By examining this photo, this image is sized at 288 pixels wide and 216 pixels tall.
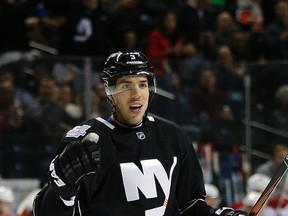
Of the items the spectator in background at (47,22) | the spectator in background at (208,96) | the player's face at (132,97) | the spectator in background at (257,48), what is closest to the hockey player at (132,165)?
the player's face at (132,97)

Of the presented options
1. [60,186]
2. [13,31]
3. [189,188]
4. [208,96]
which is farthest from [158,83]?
[60,186]

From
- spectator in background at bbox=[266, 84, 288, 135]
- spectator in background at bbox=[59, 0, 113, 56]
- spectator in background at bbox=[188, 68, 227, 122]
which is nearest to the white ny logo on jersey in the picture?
spectator in background at bbox=[188, 68, 227, 122]

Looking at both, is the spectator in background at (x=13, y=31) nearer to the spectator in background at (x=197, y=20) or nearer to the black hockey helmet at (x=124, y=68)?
the spectator in background at (x=197, y=20)

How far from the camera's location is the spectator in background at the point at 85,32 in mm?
9828

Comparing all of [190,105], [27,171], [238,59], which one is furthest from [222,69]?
[27,171]

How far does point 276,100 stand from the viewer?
9102mm

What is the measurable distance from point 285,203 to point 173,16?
281 cm

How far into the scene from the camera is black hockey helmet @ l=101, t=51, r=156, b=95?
4.40 metres

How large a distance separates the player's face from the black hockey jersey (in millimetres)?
82

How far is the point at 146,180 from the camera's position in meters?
4.37

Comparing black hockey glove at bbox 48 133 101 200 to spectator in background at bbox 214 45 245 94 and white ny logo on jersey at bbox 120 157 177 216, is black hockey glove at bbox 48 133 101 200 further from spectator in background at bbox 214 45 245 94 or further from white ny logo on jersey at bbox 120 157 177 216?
spectator in background at bbox 214 45 245 94

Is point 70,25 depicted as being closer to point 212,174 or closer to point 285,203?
point 212,174

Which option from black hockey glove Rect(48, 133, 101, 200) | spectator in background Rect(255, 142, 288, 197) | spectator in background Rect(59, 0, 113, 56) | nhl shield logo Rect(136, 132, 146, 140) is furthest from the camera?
spectator in background Rect(59, 0, 113, 56)

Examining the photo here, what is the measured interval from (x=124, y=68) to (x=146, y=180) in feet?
1.67
